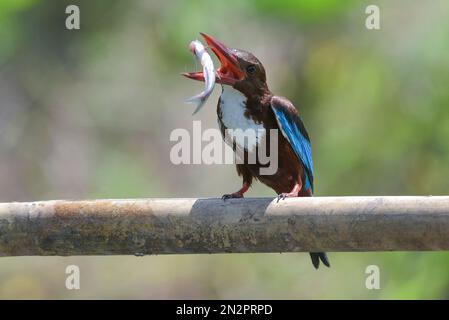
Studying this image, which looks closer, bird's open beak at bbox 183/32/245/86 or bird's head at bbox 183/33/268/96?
bird's open beak at bbox 183/32/245/86

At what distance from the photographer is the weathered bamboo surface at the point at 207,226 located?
3.97 m

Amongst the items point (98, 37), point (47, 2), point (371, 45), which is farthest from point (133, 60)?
point (371, 45)

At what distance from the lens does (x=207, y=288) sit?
32.6 feet

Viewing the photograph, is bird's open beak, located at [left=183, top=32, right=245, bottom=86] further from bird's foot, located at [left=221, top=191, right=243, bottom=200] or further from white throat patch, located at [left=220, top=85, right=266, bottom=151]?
bird's foot, located at [left=221, top=191, right=243, bottom=200]

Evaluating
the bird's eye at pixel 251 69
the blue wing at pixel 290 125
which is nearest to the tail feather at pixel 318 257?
the blue wing at pixel 290 125

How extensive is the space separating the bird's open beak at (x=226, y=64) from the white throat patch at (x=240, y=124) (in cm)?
7

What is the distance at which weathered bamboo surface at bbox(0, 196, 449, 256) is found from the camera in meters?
3.97

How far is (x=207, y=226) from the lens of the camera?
4.13 m

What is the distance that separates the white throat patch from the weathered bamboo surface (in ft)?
2.64

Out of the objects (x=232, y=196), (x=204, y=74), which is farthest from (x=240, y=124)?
(x=204, y=74)

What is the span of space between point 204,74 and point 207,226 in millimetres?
815

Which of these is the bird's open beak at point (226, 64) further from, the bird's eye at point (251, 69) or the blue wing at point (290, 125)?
the blue wing at point (290, 125)

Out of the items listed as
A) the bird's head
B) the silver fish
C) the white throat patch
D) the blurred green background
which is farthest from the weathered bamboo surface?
the blurred green background
